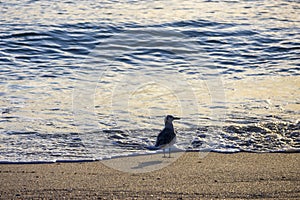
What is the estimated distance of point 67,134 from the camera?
7.98 metres

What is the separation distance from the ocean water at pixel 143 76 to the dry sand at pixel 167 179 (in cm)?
48

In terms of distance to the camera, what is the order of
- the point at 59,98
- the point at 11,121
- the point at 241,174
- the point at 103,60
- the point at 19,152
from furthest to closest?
1. the point at 103,60
2. the point at 59,98
3. the point at 11,121
4. the point at 19,152
5. the point at 241,174

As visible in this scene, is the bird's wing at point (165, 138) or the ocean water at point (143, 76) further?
the ocean water at point (143, 76)

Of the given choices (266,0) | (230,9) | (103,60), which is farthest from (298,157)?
(266,0)

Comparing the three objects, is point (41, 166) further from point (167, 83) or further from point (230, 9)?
point (230, 9)

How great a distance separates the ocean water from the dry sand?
1.59 feet

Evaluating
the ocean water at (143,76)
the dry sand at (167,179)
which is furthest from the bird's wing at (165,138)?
the ocean water at (143,76)

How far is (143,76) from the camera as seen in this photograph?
11.5 metres

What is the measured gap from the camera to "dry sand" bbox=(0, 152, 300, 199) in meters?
5.52

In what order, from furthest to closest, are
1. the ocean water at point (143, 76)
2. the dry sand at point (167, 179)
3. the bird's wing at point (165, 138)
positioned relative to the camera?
the ocean water at point (143, 76), the bird's wing at point (165, 138), the dry sand at point (167, 179)

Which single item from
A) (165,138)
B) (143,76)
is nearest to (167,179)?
(165,138)

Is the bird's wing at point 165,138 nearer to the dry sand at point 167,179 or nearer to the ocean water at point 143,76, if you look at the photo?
the dry sand at point 167,179

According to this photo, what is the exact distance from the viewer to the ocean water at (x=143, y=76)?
309 inches

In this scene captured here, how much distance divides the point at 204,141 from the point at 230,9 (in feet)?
36.6
